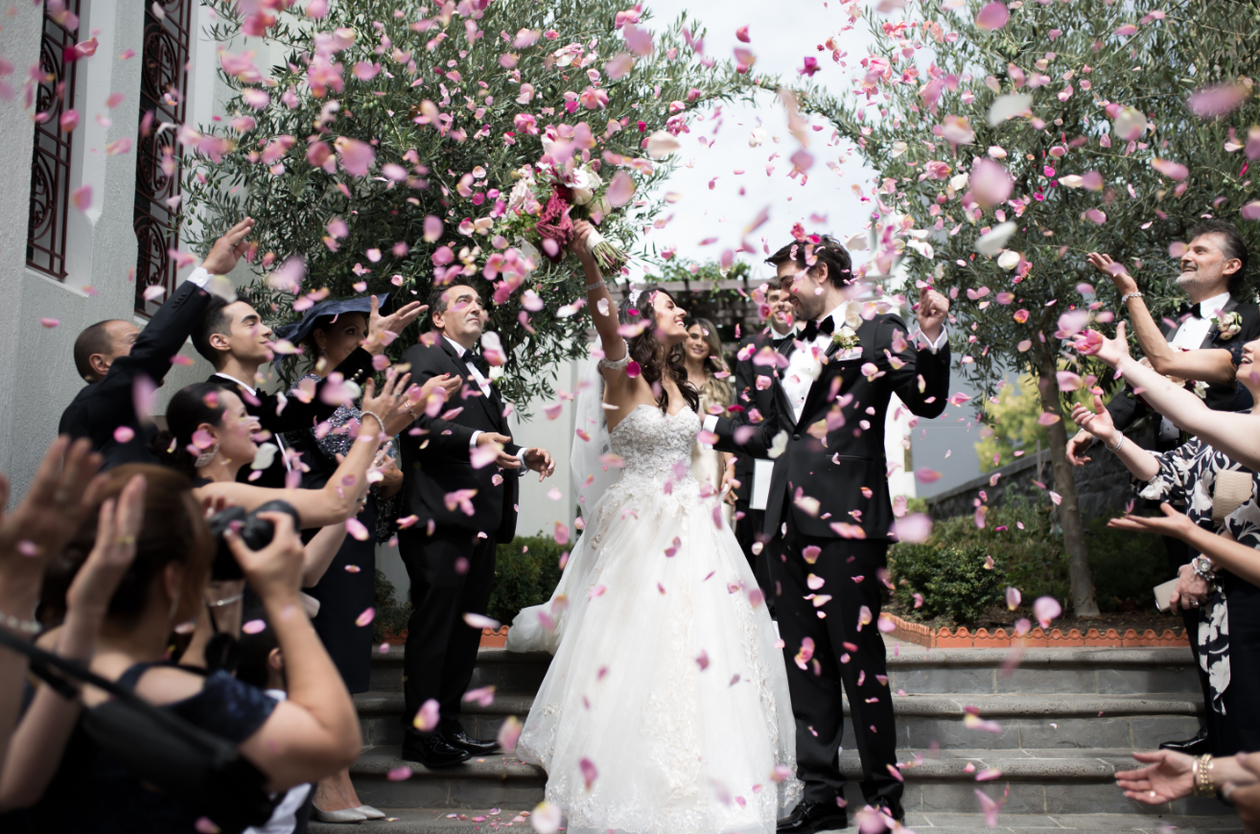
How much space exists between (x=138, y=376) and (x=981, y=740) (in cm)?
415

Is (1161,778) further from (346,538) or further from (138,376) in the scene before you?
(138,376)

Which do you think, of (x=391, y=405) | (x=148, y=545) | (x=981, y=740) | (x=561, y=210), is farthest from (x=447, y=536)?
(x=981, y=740)

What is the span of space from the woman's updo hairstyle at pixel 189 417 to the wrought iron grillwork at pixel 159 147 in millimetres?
2920

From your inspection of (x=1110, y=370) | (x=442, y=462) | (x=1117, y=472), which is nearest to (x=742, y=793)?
(x=442, y=462)

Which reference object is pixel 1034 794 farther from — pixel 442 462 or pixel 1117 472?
pixel 1117 472

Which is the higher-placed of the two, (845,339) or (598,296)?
(598,296)

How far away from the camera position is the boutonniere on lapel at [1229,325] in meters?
3.88

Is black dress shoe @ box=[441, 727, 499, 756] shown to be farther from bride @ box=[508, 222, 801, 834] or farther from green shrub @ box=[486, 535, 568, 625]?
green shrub @ box=[486, 535, 568, 625]

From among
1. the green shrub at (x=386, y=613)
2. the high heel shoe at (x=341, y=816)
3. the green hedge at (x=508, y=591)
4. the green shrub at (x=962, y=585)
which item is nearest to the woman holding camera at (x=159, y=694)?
the high heel shoe at (x=341, y=816)

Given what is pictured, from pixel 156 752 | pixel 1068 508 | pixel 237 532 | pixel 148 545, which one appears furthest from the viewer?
pixel 1068 508

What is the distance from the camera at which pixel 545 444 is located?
12.6 m

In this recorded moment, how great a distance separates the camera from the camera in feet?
5.28

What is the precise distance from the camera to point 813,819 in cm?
364

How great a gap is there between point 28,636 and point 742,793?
259cm
